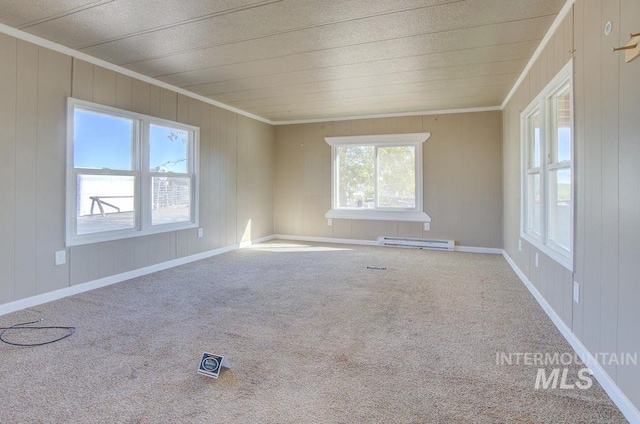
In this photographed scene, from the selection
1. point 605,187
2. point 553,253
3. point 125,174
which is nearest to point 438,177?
point 553,253

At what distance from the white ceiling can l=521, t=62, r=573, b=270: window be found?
20.8 inches

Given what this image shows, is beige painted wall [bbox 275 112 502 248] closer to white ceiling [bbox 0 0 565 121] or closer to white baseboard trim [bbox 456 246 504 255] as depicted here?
white baseboard trim [bbox 456 246 504 255]

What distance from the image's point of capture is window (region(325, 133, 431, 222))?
5.93 m

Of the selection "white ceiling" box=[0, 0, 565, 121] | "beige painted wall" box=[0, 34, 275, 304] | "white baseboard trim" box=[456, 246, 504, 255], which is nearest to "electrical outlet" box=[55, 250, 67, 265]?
"beige painted wall" box=[0, 34, 275, 304]

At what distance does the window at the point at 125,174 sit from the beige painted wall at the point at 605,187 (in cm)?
414

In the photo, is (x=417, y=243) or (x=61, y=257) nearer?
(x=61, y=257)

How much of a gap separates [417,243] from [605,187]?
410 cm

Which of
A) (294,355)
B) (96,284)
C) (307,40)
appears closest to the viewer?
(294,355)

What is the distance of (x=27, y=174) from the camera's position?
2.96 metres

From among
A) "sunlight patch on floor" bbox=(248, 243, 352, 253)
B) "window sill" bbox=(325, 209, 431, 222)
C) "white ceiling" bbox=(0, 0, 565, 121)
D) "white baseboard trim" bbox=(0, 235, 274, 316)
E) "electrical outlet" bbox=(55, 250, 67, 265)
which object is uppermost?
"white ceiling" bbox=(0, 0, 565, 121)

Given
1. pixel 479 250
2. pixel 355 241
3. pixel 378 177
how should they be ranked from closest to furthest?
1. pixel 479 250
2. pixel 378 177
3. pixel 355 241

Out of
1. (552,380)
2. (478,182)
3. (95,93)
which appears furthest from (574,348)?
(95,93)

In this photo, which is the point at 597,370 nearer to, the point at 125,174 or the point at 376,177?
the point at 125,174

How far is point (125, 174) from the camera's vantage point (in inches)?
151
